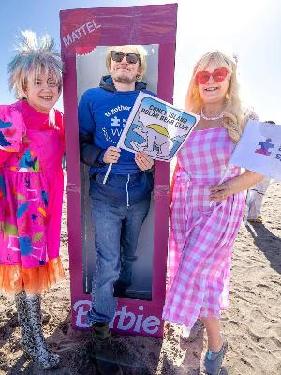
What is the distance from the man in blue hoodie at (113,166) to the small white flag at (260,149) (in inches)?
22.8

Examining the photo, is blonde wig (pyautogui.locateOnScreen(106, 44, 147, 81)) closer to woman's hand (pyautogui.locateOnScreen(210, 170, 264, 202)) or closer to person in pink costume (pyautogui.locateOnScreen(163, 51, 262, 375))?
person in pink costume (pyautogui.locateOnScreen(163, 51, 262, 375))

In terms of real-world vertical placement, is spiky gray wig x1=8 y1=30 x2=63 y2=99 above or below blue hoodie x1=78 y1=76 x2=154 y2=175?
above

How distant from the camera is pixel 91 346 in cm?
290

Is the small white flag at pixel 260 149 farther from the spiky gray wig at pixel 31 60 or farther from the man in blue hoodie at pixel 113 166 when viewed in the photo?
the spiky gray wig at pixel 31 60

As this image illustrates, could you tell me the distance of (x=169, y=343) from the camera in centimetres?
310

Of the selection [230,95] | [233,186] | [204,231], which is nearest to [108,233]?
[204,231]

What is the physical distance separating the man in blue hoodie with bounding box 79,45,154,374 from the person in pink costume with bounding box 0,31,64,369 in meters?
0.24

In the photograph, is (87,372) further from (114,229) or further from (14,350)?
(114,229)

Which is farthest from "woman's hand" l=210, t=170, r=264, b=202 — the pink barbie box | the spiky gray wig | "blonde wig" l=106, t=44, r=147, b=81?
the spiky gray wig

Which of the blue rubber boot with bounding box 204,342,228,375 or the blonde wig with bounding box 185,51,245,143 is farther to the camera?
the blue rubber boot with bounding box 204,342,228,375

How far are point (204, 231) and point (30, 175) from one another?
3.77 feet

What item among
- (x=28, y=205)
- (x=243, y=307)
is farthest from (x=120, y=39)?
(x=243, y=307)

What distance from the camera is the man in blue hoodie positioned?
251cm

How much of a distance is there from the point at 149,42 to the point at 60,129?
2.70 feet
